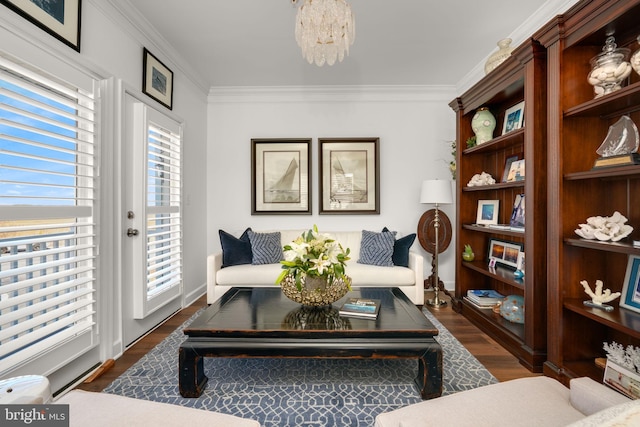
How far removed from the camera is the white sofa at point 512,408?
0.95 metres

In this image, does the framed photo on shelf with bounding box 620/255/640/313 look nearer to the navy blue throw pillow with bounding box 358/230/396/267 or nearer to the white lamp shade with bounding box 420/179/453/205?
the white lamp shade with bounding box 420/179/453/205

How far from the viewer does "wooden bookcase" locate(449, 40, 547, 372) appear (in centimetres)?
207

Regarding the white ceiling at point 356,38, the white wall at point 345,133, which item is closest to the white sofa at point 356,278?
the white wall at point 345,133

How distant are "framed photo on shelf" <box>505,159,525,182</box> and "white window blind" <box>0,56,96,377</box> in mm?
3224

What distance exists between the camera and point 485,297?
2922 millimetres

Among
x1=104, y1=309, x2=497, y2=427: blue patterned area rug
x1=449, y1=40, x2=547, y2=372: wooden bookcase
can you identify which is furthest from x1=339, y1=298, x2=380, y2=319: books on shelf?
x1=449, y1=40, x2=547, y2=372: wooden bookcase

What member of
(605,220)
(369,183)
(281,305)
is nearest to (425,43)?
(369,183)

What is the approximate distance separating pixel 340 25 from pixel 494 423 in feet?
6.77

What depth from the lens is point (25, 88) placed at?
1554mm

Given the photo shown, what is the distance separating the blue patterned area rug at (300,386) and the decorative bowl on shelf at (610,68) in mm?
1897

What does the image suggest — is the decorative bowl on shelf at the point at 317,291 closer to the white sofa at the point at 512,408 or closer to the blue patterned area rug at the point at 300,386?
the blue patterned area rug at the point at 300,386

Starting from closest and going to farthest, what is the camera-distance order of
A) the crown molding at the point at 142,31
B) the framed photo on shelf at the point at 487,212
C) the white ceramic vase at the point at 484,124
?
the crown molding at the point at 142,31 → the white ceramic vase at the point at 484,124 → the framed photo on shelf at the point at 487,212

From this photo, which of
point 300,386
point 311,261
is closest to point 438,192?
point 311,261

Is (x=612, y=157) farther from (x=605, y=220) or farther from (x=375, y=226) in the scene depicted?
(x=375, y=226)
